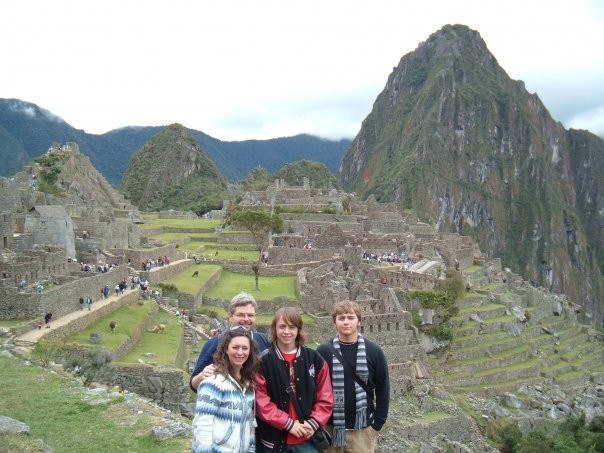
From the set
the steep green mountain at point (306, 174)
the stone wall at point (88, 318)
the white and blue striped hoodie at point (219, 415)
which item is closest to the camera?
the white and blue striped hoodie at point (219, 415)

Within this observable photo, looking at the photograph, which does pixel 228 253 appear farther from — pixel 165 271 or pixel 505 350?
pixel 505 350

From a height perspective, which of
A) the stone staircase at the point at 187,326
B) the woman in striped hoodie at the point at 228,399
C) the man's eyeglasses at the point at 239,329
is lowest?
the stone staircase at the point at 187,326

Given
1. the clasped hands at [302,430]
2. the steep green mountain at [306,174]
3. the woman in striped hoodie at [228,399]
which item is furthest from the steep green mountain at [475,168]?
the woman in striped hoodie at [228,399]

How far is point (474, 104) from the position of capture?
181375 millimetres

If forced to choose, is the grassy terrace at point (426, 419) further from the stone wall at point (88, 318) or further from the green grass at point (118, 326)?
the stone wall at point (88, 318)

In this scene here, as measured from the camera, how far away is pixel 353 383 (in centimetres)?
633

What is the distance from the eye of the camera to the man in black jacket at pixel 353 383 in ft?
20.5

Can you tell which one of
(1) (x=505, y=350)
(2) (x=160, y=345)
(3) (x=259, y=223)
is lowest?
(1) (x=505, y=350)

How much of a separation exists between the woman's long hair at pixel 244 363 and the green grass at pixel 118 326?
1039 cm

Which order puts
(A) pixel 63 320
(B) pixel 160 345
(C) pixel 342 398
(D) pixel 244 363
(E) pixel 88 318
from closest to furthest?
(D) pixel 244 363 → (C) pixel 342 398 → (A) pixel 63 320 → (E) pixel 88 318 → (B) pixel 160 345

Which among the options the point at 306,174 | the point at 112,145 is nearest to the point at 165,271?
the point at 306,174

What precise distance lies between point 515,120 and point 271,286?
178750 millimetres

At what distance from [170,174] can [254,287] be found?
7111 centimetres

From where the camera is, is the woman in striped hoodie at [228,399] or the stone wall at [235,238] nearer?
the woman in striped hoodie at [228,399]
